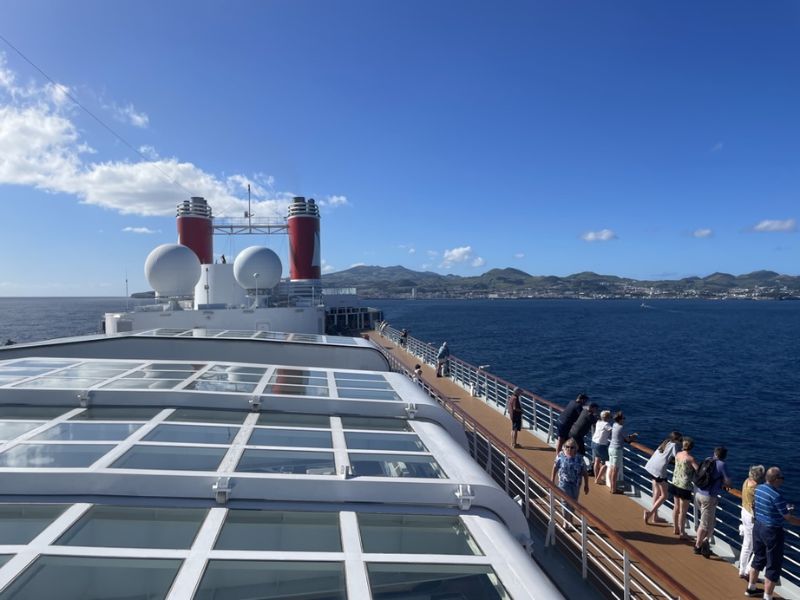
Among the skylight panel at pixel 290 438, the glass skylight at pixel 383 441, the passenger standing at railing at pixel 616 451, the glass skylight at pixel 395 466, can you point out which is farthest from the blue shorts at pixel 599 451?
the skylight panel at pixel 290 438

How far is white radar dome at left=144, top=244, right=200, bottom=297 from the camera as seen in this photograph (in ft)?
85.7

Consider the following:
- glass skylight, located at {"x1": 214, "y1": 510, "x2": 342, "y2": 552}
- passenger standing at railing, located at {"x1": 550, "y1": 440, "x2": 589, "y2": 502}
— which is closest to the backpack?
passenger standing at railing, located at {"x1": 550, "y1": 440, "x2": 589, "y2": 502}

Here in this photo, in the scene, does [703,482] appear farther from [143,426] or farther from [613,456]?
[143,426]

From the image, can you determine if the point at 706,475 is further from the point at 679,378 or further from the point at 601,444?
the point at 679,378

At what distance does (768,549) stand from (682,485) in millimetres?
1265

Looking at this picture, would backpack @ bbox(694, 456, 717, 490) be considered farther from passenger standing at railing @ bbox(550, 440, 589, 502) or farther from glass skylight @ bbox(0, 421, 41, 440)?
glass skylight @ bbox(0, 421, 41, 440)

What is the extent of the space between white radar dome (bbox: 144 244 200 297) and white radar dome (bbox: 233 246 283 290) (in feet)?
9.69

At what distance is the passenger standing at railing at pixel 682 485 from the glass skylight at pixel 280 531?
14.7ft

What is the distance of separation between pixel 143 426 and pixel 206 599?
274 centimetres

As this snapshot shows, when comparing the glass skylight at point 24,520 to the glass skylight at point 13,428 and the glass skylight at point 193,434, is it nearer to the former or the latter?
the glass skylight at point 193,434

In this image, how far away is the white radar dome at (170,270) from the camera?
26.1 m

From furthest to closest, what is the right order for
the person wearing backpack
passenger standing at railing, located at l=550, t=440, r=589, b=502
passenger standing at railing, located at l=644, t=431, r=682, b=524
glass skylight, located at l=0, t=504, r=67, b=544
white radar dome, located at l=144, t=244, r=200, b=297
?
white radar dome, located at l=144, t=244, r=200, b=297
passenger standing at railing, located at l=644, t=431, r=682, b=524
passenger standing at railing, located at l=550, t=440, r=589, b=502
the person wearing backpack
glass skylight, located at l=0, t=504, r=67, b=544

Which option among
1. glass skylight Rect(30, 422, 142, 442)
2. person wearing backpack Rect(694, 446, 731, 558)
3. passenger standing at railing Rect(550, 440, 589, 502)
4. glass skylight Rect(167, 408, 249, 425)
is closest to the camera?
glass skylight Rect(30, 422, 142, 442)

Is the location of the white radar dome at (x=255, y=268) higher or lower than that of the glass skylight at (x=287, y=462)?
higher
